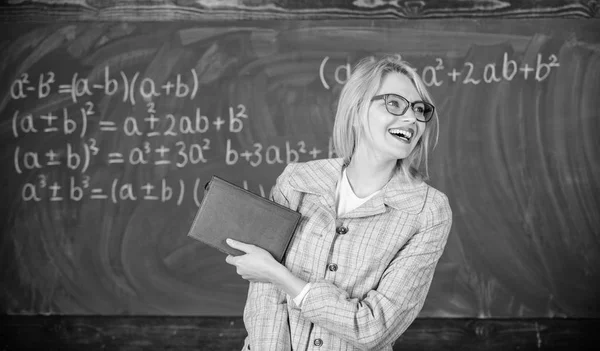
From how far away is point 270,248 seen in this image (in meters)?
1.35

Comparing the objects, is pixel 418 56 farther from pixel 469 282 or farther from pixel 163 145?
pixel 163 145

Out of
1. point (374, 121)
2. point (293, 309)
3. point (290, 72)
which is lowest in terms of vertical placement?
point (293, 309)

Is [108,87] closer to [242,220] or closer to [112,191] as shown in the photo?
[112,191]

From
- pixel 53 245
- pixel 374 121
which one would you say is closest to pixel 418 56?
pixel 374 121

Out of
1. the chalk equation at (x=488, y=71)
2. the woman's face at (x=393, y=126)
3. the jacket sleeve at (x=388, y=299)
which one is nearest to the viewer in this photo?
the jacket sleeve at (x=388, y=299)

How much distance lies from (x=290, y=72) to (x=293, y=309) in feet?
4.56

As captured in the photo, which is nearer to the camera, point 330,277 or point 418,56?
point 330,277

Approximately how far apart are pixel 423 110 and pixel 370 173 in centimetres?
18

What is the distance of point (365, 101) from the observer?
140 centimetres

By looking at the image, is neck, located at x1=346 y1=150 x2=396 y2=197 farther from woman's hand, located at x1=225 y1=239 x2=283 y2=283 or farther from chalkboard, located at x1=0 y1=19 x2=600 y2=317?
chalkboard, located at x1=0 y1=19 x2=600 y2=317

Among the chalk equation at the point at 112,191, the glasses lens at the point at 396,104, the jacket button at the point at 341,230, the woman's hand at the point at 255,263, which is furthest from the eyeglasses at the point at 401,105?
the chalk equation at the point at 112,191

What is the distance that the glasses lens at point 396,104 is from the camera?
1.37 metres

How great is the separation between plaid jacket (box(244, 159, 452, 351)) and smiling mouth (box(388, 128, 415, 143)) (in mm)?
107

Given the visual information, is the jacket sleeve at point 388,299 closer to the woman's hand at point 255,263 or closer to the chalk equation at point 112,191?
the woman's hand at point 255,263
